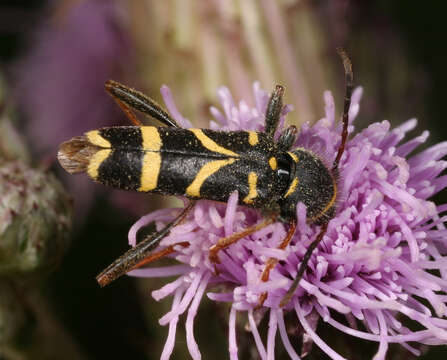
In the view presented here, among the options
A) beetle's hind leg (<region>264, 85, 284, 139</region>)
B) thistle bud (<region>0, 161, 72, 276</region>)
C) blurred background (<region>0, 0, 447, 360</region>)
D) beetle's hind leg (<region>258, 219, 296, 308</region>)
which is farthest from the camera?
blurred background (<region>0, 0, 447, 360</region>)

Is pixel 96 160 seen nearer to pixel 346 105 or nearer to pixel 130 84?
pixel 346 105

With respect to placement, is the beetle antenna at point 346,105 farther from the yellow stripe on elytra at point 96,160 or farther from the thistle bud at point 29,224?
the thistle bud at point 29,224

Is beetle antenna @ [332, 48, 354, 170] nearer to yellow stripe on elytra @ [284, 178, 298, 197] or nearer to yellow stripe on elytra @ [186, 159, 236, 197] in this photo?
yellow stripe on elytra @ [284, 178, 298, 197]

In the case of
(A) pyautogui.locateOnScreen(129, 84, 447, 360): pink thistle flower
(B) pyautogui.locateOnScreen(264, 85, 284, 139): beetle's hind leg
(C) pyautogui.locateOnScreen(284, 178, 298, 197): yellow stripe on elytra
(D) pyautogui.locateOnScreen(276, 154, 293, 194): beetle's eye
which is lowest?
(A) pyautogui.locateOnScreen(129, 84, 447, 360): pink thistle flower

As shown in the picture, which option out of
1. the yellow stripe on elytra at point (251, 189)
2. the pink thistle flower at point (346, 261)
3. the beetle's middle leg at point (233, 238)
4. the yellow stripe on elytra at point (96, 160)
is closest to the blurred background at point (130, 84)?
the pink thistle flower at point (346, 261)

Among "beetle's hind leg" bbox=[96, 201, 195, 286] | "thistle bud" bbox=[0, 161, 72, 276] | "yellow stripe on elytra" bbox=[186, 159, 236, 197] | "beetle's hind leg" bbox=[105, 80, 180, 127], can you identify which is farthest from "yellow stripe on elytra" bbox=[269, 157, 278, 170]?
"thistle bud" bbox=[0, 161, 72, 276]

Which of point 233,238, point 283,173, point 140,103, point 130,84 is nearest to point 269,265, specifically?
point 233,238

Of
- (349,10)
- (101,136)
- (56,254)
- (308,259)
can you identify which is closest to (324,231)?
(308,259)
